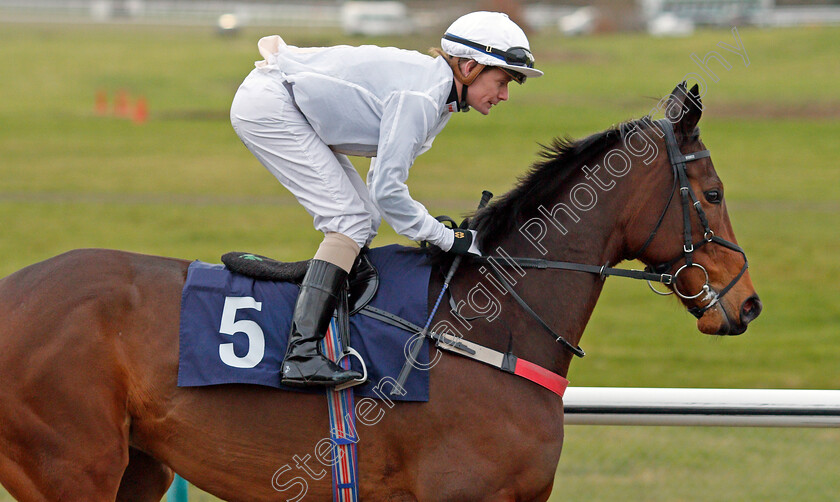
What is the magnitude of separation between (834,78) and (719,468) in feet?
103

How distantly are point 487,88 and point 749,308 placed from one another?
1.22 m

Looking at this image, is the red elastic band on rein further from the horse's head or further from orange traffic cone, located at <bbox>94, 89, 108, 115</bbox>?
orange traffic cone, located at <bbox>94, 89, 108, 115</bbox>

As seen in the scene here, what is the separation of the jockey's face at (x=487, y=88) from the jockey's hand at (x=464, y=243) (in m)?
0.45

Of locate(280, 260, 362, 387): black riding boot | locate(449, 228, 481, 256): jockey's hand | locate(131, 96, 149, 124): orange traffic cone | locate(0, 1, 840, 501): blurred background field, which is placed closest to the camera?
locate(280, 260, 362, 387): black riding boot

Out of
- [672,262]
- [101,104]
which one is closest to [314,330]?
[672,262]

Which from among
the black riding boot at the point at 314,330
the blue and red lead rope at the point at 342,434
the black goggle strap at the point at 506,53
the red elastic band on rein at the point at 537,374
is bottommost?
the blue and red lead rope at the point at 342,434

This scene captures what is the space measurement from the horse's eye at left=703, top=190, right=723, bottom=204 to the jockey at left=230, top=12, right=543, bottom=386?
2.45 ft

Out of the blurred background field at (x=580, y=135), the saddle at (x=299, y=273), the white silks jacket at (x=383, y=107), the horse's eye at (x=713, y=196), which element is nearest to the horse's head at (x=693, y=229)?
the horse's eye at (x=713, y=196)

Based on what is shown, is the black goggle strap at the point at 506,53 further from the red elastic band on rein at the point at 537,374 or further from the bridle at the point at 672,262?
the red elastic band on rein at the point at 537,374

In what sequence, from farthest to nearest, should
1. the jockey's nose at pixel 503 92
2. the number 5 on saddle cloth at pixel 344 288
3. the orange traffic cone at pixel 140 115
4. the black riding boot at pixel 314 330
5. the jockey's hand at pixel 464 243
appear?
the orange traffic cone at pixel 140 115, the jockey's nose at pixel 503 92, the jockey's hand at pixel 464 243, the number 5 on saddle cloth at pixel 344 288, the black riding boot at pixel 314 330

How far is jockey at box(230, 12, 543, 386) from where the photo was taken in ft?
10.3

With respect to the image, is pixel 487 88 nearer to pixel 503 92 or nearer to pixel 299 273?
pixel 503 92

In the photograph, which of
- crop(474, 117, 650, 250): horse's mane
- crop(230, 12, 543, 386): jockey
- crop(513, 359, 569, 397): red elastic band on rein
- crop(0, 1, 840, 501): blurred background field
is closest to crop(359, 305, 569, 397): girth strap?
crop(513, 359, 569, 397): red elastic band on rein

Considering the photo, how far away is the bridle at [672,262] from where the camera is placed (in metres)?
3.29
